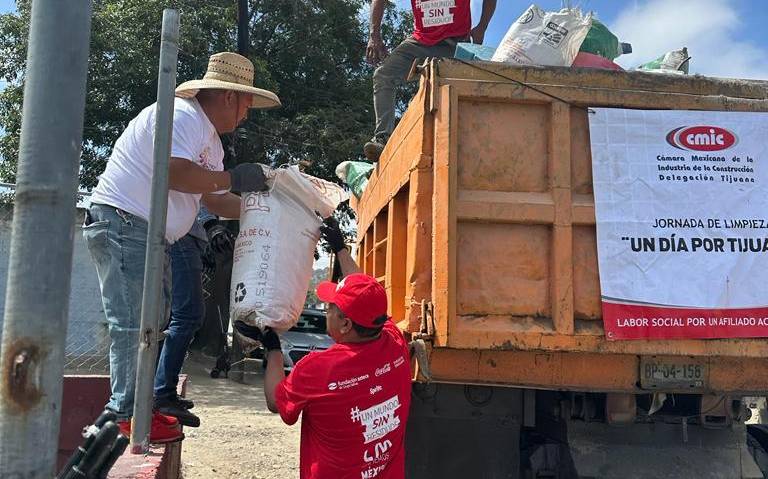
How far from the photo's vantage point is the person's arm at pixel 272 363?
2641mm

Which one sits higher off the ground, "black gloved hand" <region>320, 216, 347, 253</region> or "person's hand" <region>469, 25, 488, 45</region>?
"person's hand" <region>469, 25, 488, 45</region>

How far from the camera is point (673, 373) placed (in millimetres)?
2873

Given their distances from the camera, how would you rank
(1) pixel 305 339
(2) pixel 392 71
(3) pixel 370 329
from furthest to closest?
1. (1) pixel 305 339
2. (2) pixel 392 71
3. (3) pixel 370 329

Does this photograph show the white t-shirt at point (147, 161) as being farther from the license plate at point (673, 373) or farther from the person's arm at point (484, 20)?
the person's arm at point (484, 20)

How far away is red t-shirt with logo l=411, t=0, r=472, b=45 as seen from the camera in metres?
5.55

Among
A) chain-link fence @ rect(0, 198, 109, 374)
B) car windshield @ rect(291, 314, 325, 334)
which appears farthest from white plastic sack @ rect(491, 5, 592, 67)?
car windshield @ rect(291, 314, 325, 334)

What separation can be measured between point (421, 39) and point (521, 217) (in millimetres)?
3196

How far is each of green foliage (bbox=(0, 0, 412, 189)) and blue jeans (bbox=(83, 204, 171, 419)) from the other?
343 inches

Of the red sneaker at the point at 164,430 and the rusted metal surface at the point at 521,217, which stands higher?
the rusted metal surface at the point at 521,217

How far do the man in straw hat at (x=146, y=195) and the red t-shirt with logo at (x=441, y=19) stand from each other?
2.81 metres

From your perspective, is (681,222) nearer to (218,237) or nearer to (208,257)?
(218,237)

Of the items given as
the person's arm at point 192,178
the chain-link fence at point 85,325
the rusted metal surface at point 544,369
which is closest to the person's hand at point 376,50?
the person's arm at point 192,178

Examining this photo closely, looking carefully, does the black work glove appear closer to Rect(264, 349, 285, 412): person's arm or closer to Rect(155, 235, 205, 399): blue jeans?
Rect(264, 349, 285, 412): person's arm

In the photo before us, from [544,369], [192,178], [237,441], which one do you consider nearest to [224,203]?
[192,178]
